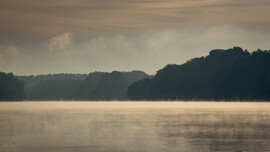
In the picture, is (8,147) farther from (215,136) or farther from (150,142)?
(215,136)

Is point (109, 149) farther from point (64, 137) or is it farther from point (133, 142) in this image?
point (64, 137)

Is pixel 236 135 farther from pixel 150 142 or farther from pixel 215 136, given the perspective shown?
pixel 150 142

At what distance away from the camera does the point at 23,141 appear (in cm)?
4662

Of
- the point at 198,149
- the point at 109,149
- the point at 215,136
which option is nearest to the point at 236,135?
the point at 215,136

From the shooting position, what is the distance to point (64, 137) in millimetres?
50938

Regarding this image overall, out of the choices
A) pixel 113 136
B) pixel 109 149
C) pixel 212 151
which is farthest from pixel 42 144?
pixel 212 151

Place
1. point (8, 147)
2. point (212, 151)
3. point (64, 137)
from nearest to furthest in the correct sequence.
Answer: point (212, 151)
point (8, 147)
point (64, 137)

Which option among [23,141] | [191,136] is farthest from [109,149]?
[191,136]

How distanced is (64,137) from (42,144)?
23.6 feet

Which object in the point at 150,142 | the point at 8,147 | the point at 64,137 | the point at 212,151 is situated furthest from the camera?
the point at 64,137

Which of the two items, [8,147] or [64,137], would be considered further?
[64,137]

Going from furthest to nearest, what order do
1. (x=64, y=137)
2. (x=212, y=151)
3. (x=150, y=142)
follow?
(x=64, y=137) < (x=150, y=142) < (x=212, y=151)

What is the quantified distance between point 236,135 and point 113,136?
11098 millimetres

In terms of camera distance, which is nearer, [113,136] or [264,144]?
[264,144]
